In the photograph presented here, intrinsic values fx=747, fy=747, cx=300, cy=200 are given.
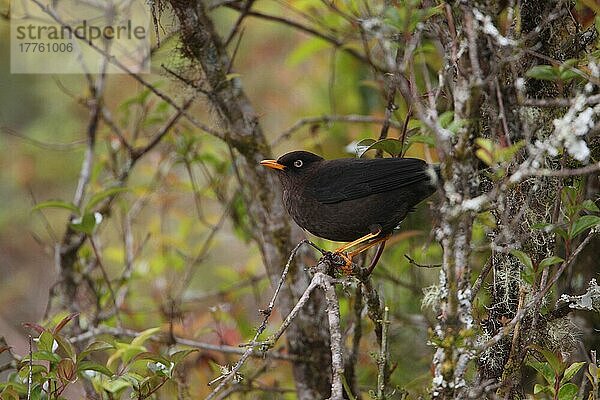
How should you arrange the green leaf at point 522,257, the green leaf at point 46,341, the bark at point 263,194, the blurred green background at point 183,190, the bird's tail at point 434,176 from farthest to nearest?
1. the blurred green background at point 183,190
2. the bark at point 263,194
3. the green leaf at point 46,341
4. the green leaf at point 522,257
5. the bird's tail at point 434,176

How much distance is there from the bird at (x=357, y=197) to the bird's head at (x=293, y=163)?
0.01m

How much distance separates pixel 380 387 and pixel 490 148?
3.49 feet

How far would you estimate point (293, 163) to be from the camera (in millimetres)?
4258

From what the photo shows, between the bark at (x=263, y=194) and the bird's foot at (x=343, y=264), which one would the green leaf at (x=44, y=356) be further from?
the bark at (x=263, y=194)

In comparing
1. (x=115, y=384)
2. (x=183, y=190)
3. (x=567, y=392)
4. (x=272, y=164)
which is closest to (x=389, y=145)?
(x=272, y=164)

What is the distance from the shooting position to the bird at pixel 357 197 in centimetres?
369

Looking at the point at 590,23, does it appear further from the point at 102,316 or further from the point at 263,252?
the point at 102,316

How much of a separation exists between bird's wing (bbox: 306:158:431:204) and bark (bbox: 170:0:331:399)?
368mm

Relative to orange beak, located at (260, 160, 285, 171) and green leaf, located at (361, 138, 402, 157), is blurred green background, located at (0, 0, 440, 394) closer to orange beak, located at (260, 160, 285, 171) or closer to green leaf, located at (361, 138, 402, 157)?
orange beak, located at (260, 160, 285, 171)

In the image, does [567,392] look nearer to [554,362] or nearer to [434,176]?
[554,362]

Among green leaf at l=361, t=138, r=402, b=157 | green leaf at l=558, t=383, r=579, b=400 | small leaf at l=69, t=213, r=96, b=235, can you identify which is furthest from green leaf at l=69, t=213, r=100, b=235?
green leaf at l=558, t=383, r=579, b=400

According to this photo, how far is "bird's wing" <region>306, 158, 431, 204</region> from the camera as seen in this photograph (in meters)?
3.62

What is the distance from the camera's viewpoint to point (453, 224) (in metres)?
2.15

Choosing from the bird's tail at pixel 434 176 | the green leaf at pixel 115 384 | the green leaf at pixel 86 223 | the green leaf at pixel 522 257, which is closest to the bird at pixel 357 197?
the bird's tail at pixel 434 176
